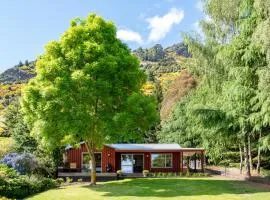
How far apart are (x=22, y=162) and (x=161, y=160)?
1494 cm

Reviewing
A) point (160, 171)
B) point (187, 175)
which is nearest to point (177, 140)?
point (160, 171)

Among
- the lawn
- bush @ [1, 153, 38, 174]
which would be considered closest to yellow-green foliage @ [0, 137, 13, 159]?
bush @ [1, 153, 38, 174]

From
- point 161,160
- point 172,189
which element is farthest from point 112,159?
point 172,189

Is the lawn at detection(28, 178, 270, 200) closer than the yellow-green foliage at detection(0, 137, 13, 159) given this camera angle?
Yes

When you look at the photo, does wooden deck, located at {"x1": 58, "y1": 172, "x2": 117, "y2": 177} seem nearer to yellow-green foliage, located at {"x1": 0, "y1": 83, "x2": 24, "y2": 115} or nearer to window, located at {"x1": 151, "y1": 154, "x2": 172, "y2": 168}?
window, located at {"x1": 151, "y1": 154, "x2": 172, "y2": 168}

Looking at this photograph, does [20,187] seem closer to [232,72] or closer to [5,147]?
[232,72]

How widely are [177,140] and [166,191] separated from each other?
25500mm

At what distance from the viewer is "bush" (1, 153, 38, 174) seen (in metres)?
34.0

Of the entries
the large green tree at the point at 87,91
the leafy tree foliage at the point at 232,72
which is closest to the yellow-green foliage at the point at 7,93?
the leafy tree foliage at the point at 232,72

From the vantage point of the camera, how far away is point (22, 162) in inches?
1346

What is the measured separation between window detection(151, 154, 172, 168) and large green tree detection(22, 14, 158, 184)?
12.2 meters

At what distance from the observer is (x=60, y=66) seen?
30.2 metres

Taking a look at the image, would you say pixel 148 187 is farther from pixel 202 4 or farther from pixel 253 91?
pixel 202 4

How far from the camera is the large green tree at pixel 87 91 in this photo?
1161 inches
